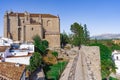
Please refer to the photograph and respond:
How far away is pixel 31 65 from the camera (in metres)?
33.2

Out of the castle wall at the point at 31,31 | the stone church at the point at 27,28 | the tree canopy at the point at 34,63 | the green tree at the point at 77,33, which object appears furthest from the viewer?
the green tree at the point at 77,33

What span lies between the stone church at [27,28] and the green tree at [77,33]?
10.3 meters

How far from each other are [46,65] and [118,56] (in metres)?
27.7

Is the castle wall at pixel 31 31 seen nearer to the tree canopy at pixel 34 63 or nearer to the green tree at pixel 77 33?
the green tree at pixel 77 33

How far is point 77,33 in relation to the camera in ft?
247

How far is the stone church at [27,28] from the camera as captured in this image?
59.1m

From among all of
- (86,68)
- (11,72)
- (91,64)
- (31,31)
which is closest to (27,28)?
(31,31)

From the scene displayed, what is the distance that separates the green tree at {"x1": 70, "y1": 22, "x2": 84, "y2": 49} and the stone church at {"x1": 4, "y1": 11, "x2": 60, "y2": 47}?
33.7 feet

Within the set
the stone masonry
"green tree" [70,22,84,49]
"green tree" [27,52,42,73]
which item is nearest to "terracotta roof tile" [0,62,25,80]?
"green tree" [27,52,42,73]

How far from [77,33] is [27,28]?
20087 mm

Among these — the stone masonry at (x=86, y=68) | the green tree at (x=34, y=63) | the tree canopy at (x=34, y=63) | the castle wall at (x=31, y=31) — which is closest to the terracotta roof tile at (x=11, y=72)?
the green tree at (x=34, y=63)

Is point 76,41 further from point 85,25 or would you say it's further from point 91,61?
point 91,61

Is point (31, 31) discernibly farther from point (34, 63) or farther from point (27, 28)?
point (34, 63)

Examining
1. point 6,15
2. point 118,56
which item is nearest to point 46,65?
point 6,15
